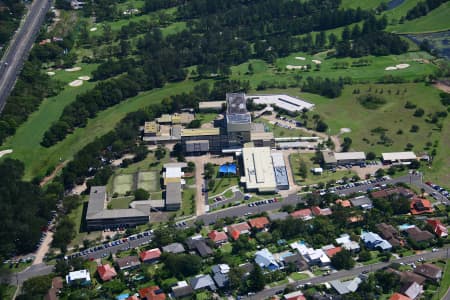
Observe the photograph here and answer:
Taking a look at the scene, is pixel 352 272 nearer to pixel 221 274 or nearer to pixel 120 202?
pixel 221 274

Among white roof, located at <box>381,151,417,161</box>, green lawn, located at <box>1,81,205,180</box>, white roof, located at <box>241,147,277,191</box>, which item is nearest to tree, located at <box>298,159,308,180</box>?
white roof, located at <box>241,147,277,191</box>

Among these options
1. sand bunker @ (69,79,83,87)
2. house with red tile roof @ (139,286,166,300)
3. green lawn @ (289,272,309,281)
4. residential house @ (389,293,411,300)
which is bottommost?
green lawn @ (289,272,309,281)

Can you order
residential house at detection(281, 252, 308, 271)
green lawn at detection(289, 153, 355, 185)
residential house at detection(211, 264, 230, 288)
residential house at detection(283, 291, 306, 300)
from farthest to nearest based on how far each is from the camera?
green lawn at detection(289, 153, 355, 185), residential house at detection(281, 252, 308, 271), residential house at detection(211, 264, 230, 288), residential house at detection(283, 291, 306, 300)

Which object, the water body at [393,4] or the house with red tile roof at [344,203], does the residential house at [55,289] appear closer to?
the house with red tile roof at [344,203]

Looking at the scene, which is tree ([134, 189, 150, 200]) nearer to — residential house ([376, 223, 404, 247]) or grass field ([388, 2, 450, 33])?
residential house ([376, 223, 404, 247])

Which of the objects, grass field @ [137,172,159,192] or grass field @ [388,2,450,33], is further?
grass field @ [388,2,450,33]

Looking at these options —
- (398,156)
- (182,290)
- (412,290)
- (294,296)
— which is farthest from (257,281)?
(398,156)

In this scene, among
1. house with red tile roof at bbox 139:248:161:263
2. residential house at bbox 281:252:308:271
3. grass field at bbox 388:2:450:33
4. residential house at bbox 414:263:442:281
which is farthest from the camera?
grass field at bbox 388:2:450:33
